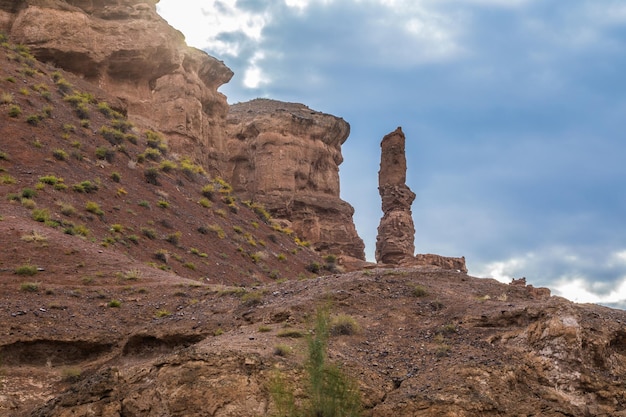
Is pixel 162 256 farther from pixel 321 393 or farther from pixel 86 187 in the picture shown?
pixel 321 393

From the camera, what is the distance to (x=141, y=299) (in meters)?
19.6

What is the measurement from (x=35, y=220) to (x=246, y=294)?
11513 mm

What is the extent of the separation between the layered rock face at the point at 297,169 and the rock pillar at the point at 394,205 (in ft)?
10.8

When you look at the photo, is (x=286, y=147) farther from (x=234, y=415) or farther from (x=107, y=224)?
(x=234, y=415)

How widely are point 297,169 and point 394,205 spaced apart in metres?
8.99

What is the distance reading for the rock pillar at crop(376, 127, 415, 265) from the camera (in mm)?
59438

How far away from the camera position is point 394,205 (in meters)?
61.4

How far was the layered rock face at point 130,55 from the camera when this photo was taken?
1629 inches

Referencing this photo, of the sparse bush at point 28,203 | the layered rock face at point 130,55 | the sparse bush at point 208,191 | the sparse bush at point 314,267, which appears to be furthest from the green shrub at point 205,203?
the sparse bush at point 28,203

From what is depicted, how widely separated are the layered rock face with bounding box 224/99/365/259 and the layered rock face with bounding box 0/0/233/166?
1148 centimetres

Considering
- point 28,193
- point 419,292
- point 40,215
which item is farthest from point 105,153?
point 419,292

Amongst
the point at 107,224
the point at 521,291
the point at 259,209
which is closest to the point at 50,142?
the point at 107,224

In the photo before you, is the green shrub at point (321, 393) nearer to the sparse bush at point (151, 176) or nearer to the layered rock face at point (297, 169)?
the sparse bush at point (151, 176)

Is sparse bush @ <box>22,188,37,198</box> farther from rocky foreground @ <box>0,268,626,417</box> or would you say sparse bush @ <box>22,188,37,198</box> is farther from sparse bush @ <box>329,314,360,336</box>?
sparse bush @ <box>329,314,360,336</box>
